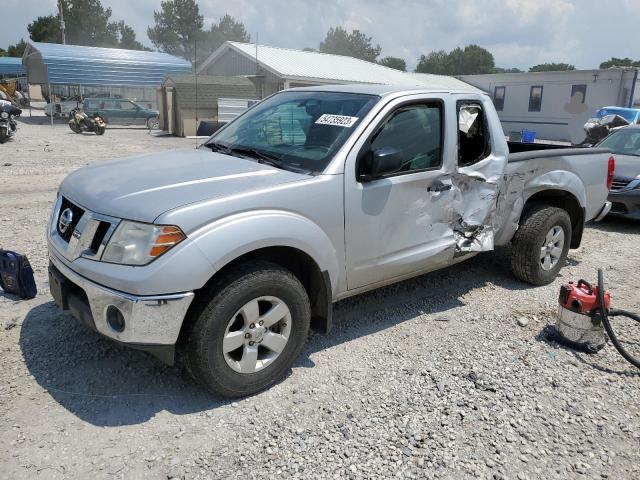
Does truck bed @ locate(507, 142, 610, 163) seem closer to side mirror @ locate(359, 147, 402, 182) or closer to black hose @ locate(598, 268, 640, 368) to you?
black hose @ locate(598, 268, 640, 368)

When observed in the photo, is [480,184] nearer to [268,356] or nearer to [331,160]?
[331,160]

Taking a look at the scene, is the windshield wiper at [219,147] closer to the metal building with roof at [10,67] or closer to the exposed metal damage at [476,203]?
the exposed metal damage at [476,203]

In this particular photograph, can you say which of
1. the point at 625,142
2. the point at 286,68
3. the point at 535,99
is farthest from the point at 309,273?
the point at 535,99

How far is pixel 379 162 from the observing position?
3.41m

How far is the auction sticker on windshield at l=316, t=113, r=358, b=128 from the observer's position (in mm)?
3619

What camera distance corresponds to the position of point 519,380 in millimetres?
3523

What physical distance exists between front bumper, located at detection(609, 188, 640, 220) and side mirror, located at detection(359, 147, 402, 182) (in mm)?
5643

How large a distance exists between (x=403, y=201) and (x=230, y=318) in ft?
4.96

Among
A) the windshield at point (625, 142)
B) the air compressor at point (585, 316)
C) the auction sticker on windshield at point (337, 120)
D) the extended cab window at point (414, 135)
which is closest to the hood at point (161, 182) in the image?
the auction sticker on windshield at point (337, 120)

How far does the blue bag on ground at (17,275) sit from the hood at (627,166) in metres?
7.73

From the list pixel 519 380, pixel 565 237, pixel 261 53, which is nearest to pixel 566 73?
pixel 261 53

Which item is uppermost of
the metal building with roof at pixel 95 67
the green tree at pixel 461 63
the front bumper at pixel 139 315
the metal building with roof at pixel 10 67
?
the green tree at pixel 461 63

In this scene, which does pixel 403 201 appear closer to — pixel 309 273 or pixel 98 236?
pixel 309 273

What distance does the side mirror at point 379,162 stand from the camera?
3.42 meters
